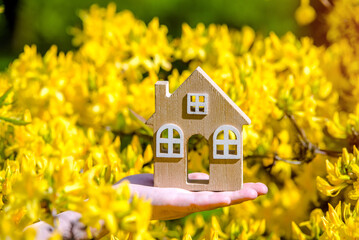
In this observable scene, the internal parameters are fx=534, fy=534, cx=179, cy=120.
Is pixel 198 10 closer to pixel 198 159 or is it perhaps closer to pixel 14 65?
pixel 14 65

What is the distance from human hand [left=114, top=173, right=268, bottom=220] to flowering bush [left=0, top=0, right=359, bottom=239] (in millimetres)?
51

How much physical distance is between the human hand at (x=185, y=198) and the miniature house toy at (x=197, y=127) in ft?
0.10

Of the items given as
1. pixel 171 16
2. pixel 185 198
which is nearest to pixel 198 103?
pixel 185 198

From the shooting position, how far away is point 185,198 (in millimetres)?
857

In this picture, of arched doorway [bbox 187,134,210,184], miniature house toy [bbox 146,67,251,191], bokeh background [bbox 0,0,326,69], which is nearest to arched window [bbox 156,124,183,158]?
miniature house toy [bbox 146,67,251,191]

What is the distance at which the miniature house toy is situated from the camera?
917 millimetres

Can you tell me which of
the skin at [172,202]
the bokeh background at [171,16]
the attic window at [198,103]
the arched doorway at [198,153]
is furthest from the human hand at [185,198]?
the bokeh background at [171,16]

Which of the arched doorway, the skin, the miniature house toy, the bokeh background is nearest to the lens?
the skin

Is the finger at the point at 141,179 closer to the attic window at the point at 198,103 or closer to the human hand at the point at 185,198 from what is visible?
the human hand at the point at 185,198

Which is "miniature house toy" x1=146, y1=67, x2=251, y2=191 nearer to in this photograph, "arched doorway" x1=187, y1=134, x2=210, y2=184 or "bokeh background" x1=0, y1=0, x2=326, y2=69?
"arched doorway" x1=187, y1=134, x2=210, y2=184

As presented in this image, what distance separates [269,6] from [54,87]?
64.4 inches

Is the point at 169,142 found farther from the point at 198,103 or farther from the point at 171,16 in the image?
the point at 171,16

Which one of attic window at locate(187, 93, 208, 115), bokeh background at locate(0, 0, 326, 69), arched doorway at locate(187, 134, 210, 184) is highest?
bokeh background at locate(0, 0, 326, 69)

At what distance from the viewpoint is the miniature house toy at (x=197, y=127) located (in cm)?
92
